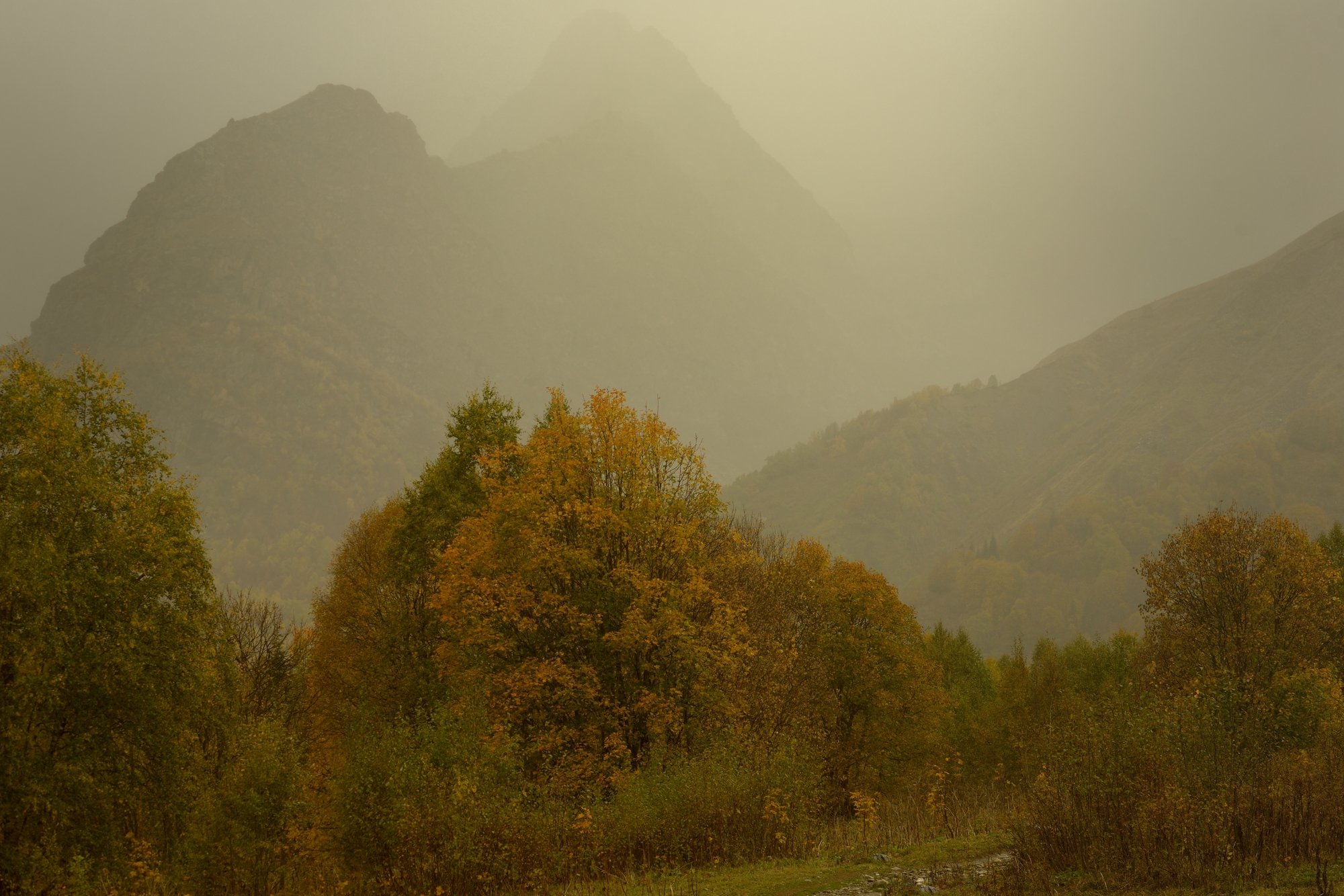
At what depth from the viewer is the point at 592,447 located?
30875 mm

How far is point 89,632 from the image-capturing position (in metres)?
24.3

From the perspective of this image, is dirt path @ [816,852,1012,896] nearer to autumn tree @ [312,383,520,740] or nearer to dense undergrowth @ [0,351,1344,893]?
dense undergrowth @ [0,351,1344,893]

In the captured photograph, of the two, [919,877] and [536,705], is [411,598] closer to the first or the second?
[536,705]

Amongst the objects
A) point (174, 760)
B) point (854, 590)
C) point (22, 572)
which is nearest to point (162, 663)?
point (174, 760)

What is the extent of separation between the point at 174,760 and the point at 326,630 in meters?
18.5

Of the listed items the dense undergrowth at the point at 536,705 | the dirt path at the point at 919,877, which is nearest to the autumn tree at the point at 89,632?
the dense undergrowth at the point at 536,705

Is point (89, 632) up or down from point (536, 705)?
up

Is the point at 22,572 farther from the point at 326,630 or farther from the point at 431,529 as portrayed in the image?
the point at 326,630

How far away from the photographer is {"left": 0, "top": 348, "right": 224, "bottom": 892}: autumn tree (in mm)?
22375

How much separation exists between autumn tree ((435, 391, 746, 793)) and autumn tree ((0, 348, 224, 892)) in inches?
326

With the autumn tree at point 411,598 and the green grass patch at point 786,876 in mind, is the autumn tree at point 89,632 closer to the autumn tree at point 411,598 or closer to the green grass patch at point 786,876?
the autumn tree at point 411,598

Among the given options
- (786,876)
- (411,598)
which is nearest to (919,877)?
(786,876)

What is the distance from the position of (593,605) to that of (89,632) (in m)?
14.5

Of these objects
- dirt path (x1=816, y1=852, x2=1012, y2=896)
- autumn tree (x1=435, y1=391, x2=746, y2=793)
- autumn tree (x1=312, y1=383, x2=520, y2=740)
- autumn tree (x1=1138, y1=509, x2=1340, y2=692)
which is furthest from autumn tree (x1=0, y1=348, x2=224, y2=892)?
autumn tree (x1=1138, y1=509, x2=1340, y2=692)
